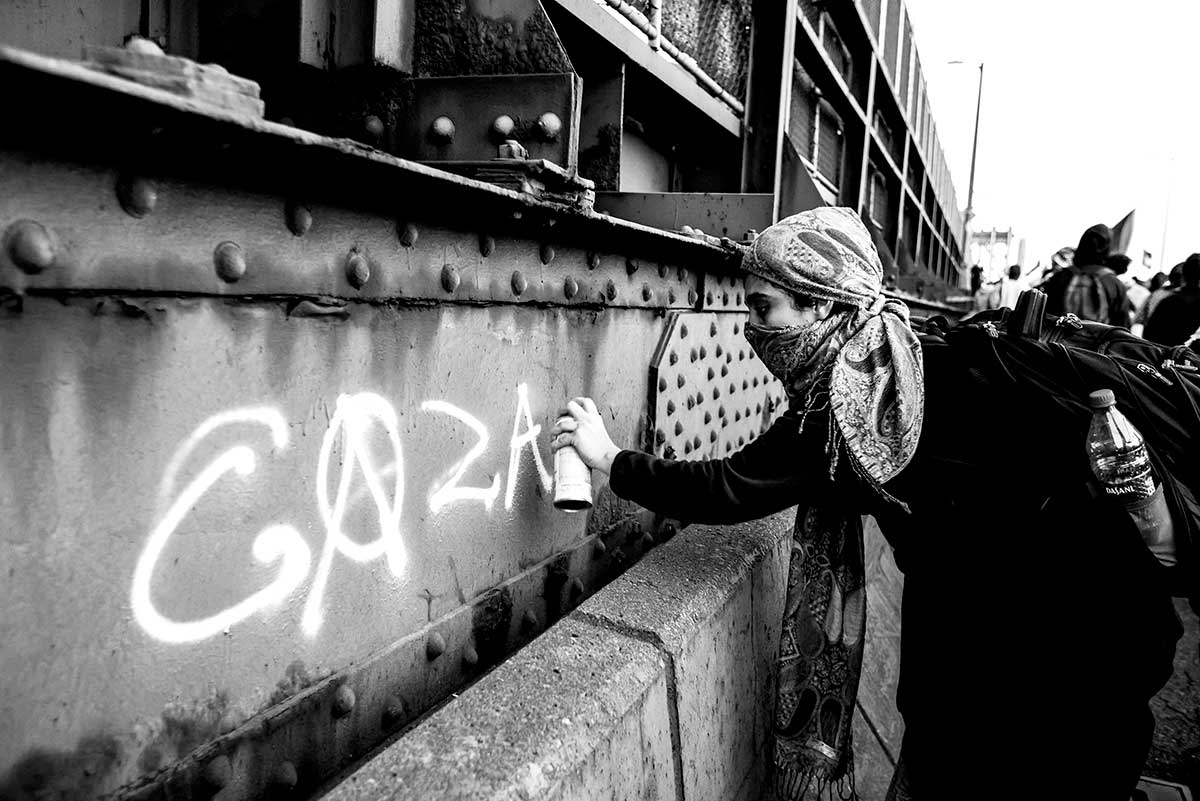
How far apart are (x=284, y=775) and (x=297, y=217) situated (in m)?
0.90

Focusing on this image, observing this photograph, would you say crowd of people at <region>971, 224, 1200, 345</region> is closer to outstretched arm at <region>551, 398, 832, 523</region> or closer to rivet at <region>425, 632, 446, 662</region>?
outstretched arm at <region>551, 398, 832, 523</region>

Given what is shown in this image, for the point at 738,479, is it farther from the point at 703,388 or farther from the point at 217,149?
the point at 217,149

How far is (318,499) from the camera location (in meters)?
1.34

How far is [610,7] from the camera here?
293 cm

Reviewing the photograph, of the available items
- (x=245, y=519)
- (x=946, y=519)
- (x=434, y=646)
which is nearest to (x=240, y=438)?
(x=245, y=519)

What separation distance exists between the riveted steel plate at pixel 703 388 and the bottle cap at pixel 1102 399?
50.2 inches

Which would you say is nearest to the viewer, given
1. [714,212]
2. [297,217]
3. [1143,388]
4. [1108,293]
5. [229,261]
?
[229,261]

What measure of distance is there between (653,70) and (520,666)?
260 centimetres

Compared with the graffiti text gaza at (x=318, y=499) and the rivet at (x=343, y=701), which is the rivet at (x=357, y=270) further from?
the rivet at (x=343, y=701)

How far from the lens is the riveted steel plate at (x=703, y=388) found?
108 inches

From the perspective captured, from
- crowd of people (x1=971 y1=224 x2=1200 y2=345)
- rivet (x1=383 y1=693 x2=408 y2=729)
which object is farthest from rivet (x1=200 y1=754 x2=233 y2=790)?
crowd of people (x1=971 y1=224 x2=1200 y2=345)

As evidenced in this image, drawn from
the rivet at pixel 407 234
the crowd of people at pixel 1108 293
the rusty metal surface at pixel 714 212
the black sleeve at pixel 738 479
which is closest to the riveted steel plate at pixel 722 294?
the rusty metal surface at pixel 714 212

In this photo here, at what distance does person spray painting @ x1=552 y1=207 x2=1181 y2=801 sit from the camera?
6.27 feet

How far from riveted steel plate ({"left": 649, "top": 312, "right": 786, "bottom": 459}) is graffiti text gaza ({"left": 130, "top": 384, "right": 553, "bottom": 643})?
1.07 meters
